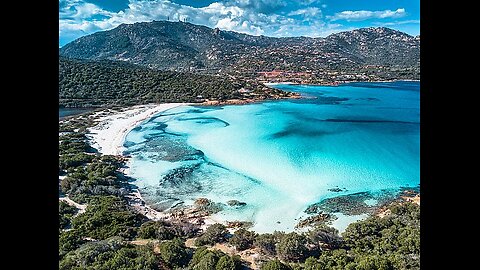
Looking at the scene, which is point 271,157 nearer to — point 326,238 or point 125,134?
point 326,238

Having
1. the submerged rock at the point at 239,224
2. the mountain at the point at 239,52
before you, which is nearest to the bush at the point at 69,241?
the submerged rock at the point at 239,224

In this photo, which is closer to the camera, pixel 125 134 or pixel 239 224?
pixel 239 224

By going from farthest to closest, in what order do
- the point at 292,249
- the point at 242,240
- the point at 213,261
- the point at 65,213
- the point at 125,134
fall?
the point at 125,134, the point at 65,213, the point at 242,240, the point at 292,249, the point at 213,261

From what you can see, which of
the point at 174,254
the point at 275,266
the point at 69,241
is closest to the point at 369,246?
the point at 275,266

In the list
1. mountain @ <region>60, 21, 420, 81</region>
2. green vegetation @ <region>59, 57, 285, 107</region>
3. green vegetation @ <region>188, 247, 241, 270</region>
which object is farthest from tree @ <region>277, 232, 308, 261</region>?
mountain @ <region>60, 21, 420, 81</region>

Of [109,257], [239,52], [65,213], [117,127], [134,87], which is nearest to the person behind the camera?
[109,257]

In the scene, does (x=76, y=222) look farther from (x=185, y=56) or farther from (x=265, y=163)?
(x=185, y=56)
